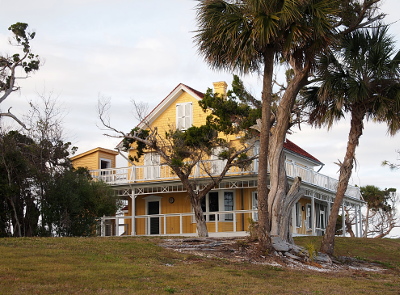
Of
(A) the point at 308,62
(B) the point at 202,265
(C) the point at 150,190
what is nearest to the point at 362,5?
(A) the point at 308,62

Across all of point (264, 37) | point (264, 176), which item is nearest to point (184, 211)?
point (264, 176)

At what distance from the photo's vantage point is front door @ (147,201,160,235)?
3272 cm

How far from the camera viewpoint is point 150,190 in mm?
31641

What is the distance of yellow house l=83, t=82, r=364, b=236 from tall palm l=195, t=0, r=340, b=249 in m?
9.89

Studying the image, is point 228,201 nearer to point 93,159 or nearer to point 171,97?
point 171,97

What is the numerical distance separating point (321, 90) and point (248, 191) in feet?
35.4

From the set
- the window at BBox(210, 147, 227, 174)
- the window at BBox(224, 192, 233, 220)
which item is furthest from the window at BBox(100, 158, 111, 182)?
the window at BBox(224, 192, 233, 220)

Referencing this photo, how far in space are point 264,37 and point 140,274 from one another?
8197 millimetres

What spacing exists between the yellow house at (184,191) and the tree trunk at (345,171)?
726 cm

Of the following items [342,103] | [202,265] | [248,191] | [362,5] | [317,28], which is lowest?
[202,265]

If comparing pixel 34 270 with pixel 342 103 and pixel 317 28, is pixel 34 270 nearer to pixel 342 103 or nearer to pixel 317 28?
pixel 317 28

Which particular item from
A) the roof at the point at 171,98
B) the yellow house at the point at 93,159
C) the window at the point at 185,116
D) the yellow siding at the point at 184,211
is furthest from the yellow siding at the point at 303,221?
the yellow house at the point at 93,159

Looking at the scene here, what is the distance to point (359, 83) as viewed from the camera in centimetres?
2075

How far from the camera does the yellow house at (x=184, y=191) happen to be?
29547 mm
